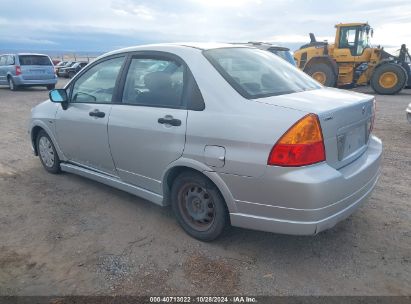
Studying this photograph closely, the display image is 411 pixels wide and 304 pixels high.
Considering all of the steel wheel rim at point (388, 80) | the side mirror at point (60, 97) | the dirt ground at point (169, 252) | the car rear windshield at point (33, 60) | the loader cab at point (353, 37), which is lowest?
the dirt ground at point (169, 252)

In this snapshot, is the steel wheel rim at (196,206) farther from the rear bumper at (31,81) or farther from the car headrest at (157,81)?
the rear bumper at (31,81)

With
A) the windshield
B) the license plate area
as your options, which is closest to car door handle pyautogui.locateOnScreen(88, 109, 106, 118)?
the license plate area

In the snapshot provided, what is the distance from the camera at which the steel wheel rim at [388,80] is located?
1477 centimetres

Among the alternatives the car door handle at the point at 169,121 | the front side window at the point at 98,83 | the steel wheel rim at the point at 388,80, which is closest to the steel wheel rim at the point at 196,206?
the car door handle at the point at 169,121

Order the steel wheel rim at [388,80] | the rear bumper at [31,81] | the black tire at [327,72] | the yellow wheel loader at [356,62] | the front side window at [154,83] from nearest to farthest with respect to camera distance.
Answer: the front side window at [154,83] < the steel wheel rim at [388,80] < the yellow wheel loader at [356,62] < the black tire at [327,72] < the rear bumper at [31,81]

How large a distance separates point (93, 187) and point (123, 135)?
1.36 metres

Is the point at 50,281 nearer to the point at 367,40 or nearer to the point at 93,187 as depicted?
the point at 93,187

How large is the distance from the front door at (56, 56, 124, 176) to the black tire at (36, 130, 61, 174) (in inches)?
15.2

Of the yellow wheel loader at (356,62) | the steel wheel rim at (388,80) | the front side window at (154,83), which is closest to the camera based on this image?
the front side window at (154,83)

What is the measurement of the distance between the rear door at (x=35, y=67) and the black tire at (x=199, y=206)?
16.2m

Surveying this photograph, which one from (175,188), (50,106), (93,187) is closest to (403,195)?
(175,188)

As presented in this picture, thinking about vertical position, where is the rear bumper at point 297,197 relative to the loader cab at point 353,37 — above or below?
below

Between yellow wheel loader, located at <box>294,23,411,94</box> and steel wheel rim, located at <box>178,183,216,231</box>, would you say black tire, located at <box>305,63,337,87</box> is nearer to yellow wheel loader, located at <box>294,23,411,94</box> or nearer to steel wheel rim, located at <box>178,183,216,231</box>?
yellow wheel loader, located at <box>294,23,411,94</box>

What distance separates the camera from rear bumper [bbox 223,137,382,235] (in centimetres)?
270
